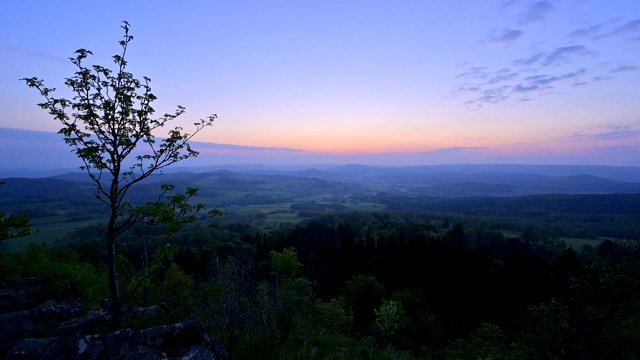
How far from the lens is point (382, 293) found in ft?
142

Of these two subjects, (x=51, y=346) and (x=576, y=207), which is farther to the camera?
(x=576, y=207)

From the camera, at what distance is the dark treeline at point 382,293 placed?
12906 millimetres

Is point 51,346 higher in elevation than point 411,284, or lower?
higher

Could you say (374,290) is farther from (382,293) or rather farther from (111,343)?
(111,343)

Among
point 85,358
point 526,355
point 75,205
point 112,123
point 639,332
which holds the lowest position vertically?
point 75,205

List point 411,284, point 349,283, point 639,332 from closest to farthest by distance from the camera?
point 639,332 < point 349,283 < point 411,284

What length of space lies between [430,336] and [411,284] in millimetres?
13671

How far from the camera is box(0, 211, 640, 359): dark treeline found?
12.9 m

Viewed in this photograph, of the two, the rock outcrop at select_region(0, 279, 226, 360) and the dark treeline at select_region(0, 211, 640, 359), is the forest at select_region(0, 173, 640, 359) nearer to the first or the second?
the dark treeline at select_region(0, 211, 640, 359)

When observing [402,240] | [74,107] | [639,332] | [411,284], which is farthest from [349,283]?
[74,107]

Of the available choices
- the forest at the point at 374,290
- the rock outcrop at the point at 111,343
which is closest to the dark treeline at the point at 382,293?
the forest at the point at 374,290

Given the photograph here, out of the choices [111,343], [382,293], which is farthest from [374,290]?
[111,343]

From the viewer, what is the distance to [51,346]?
7926 mm

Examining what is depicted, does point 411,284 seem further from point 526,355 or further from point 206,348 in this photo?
point 206,348
